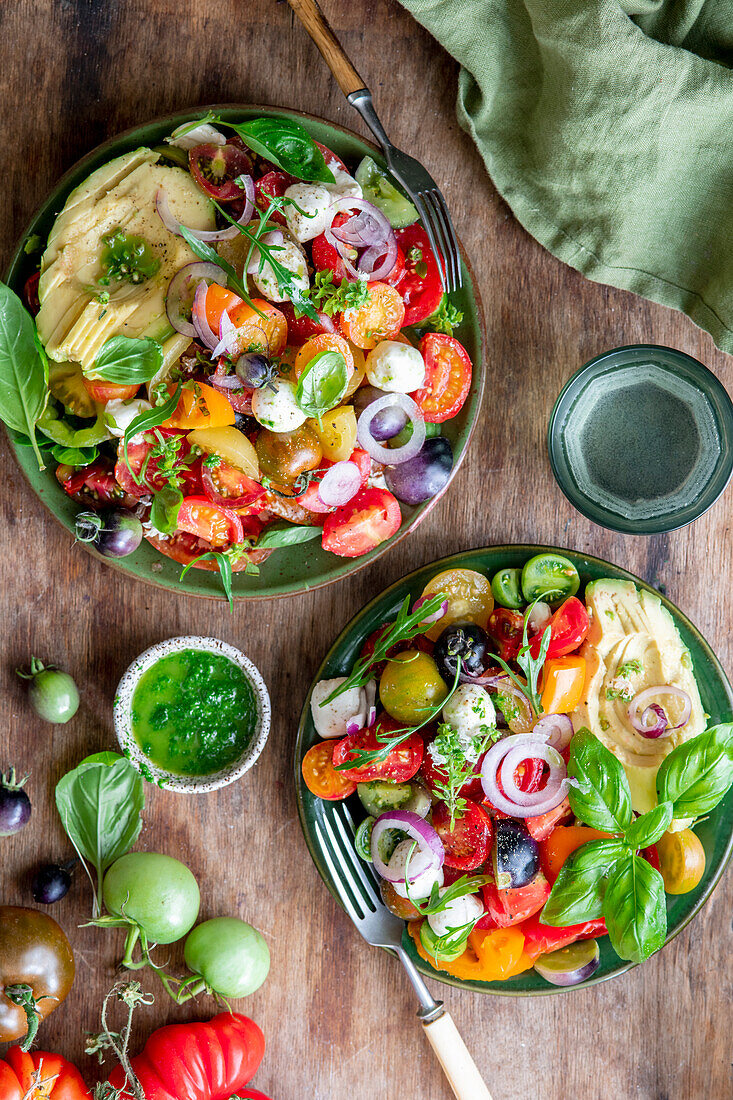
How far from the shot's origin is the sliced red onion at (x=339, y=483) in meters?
1.54

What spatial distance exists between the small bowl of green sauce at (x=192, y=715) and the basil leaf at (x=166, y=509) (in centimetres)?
30

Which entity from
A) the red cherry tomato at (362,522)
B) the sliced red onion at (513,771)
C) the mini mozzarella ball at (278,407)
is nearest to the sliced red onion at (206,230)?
the mini mozzarella ball at (278,407)

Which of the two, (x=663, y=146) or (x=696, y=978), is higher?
(x=663, y=146)

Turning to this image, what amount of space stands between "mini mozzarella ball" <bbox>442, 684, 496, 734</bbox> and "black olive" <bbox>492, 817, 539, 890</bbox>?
0.21m

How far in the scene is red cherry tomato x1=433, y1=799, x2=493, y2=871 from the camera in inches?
63.5

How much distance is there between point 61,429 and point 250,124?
2.10ft

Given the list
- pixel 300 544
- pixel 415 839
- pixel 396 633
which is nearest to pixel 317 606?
pixel 300 544

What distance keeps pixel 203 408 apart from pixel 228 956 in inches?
43.1

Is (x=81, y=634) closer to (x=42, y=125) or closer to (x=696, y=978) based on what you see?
(x=42, y=125)

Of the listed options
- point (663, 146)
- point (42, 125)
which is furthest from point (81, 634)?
point (663, 146)

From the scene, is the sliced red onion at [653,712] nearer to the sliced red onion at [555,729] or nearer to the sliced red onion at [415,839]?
the sliced red onion at [555,729]

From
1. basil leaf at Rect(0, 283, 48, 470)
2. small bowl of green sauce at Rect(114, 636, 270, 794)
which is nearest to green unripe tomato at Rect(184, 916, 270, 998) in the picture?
small bowl of green sauce at Rect(114, 636, 270, 794)

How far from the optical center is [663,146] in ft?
5.14

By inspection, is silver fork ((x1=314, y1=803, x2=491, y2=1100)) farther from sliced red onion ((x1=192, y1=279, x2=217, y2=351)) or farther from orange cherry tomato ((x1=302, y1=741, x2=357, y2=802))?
sliced red onion ((x1=192, y1=279, x2=217, y2=351))
